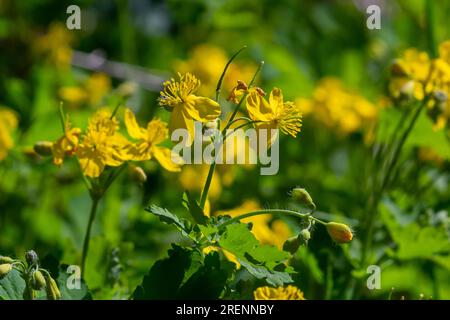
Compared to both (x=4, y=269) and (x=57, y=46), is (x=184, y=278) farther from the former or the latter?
(x=57, y=46)

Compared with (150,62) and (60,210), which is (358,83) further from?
(60,210)

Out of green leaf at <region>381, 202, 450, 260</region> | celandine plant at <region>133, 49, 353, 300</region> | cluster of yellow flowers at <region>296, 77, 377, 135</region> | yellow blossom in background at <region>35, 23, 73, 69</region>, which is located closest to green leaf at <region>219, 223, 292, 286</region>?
celandine plant at <region>133, 49, 353, 300</region>

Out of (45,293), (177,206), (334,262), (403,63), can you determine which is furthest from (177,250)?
(177,206)

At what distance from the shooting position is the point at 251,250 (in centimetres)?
154

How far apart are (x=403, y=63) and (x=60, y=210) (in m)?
1.26

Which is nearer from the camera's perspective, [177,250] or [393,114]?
[177,250]

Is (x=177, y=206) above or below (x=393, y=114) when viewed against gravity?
below

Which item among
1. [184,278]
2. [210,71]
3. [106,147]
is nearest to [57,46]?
[210,71]

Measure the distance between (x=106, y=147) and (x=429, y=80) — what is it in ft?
2.80

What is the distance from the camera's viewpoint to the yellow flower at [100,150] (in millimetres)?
1722

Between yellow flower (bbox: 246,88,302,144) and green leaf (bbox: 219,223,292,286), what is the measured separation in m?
0.20

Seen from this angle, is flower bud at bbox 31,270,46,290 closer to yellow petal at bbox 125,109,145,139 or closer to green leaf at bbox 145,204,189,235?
green leaf at bbox 145,204,189,235

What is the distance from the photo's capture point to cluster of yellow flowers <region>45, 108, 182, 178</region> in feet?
5.66

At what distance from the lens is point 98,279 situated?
74.9 inches
